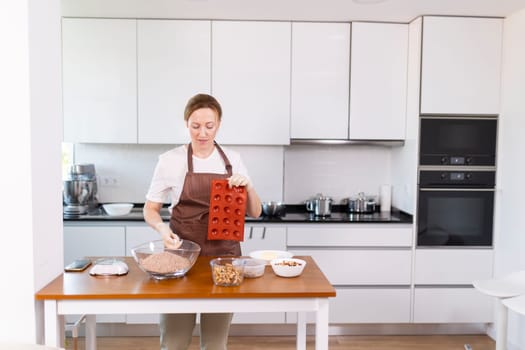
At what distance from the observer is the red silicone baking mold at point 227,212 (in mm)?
1849

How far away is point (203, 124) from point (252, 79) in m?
1.45

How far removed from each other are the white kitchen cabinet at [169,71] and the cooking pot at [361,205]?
1489 millimetres

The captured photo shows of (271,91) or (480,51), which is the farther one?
(271,91)

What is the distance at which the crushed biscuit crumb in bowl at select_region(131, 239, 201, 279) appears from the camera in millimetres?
1694

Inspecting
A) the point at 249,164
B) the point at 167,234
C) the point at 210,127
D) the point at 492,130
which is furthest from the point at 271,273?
the point at 492,130

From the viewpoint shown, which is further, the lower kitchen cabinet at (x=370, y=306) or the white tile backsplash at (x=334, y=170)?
the white tile backsplash at (x=334, y=170)

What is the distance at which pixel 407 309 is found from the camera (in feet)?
10.8

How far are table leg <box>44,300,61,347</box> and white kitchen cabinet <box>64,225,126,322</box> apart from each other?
5.23 feet

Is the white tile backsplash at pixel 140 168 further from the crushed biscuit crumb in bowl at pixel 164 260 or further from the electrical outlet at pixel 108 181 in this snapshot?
the crushed biscuit crumb in bowl at pixel 164 260

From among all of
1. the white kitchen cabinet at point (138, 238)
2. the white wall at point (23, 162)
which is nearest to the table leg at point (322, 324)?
the white wall at point (23, 162)

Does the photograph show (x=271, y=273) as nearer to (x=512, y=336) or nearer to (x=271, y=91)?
(x=271, y=91)

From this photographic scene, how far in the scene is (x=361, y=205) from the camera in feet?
12.1

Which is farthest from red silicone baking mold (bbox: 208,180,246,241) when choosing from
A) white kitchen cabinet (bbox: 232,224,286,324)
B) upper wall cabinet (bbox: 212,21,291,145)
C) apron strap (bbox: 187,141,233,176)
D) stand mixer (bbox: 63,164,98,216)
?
stand mixer (bbox: 63,164,98,216)

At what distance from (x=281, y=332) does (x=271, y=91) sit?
182cm
